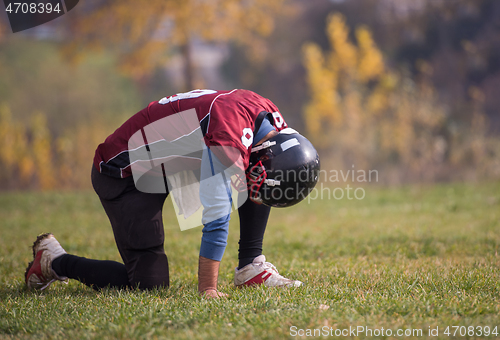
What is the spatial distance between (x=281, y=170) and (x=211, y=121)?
529 millimetres

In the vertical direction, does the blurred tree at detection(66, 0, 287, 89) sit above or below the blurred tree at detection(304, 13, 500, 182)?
above

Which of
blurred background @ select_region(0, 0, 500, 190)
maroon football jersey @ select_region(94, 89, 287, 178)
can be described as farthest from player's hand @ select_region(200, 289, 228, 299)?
blurred background @ select_region(0, 0, 500, 190)

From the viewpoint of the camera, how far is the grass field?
2285 millimetres

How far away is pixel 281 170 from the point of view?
274cm

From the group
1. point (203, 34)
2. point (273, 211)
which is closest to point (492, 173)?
point (273, 211)

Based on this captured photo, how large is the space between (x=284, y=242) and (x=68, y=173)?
8925 millimetres

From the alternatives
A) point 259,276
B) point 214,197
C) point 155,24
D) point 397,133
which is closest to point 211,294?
point 259,276

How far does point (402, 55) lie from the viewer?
17281 mm

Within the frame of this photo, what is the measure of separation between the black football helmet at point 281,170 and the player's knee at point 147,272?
866mm

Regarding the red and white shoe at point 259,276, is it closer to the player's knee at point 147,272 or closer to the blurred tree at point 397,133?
the player's knee at point 147,272

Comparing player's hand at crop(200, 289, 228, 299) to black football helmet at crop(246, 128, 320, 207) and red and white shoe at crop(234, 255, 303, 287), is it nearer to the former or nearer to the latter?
red and white shoe at crop(234, 255, 303, 287)

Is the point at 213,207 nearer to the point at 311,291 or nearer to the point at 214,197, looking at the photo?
the point at 214,197

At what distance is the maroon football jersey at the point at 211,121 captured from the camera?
2572 mm

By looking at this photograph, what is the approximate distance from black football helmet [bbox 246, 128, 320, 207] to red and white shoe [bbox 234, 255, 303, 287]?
651mm
